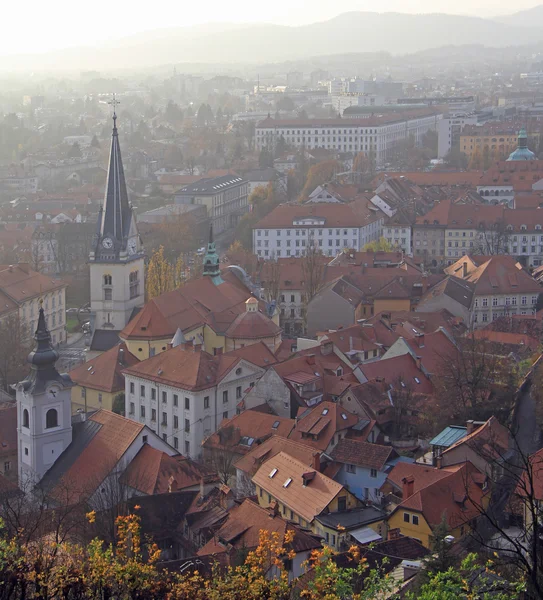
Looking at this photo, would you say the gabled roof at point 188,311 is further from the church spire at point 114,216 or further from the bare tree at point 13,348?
the bare tree at point 13,348

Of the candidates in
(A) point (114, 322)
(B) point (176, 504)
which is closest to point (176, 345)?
(A) point (114, 322)

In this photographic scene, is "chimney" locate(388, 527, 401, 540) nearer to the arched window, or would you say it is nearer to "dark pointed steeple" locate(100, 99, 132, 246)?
the arched window

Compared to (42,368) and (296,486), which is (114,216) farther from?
(296,486)

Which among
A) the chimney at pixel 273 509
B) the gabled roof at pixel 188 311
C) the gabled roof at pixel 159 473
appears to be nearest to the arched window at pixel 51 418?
the gabled roof at pixel 159 473

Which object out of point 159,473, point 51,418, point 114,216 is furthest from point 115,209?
point 159,473

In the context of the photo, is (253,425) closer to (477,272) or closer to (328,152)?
(477,272)
